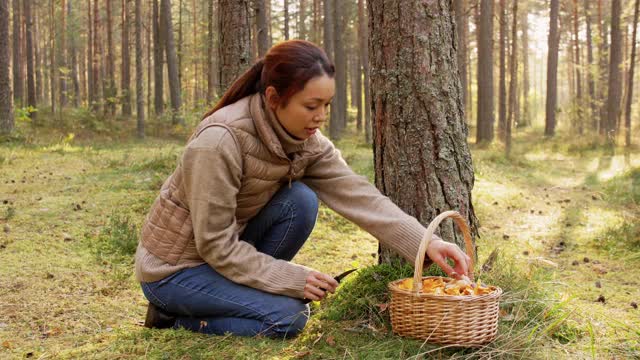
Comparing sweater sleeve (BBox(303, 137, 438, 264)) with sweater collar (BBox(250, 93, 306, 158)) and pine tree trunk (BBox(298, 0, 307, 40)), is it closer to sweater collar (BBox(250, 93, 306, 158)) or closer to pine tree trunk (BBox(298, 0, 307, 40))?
sweater collar (BBox(250, 93, 306, 158))

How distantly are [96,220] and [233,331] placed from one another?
11.1 ft

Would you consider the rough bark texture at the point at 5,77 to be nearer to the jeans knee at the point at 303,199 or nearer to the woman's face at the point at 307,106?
the jeans knee at the point at 303,199

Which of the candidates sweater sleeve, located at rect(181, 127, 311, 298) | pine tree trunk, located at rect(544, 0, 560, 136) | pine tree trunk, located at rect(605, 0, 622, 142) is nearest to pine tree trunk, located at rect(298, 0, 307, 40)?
pine tree trunk, located at rect(544, 0, 560, 136)

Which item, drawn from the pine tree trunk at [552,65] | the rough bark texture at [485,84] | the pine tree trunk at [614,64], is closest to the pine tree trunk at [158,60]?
the rough bark texture at [485,84]

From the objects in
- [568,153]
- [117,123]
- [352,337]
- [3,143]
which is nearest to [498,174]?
[568,153]

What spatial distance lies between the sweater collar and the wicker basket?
82 cm

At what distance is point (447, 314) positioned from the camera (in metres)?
2.52

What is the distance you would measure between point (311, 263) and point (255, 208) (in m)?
1.76

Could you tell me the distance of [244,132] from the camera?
2846mm

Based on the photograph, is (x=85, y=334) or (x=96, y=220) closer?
(x=85, y=334)

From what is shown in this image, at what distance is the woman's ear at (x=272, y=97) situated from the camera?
279cm

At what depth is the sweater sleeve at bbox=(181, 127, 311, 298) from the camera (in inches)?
107

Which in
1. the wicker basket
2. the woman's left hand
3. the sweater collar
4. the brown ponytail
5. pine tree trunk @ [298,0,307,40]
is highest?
pine tree trunk @ [298,0,307,40]

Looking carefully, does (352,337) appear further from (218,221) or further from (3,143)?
(3,143)
